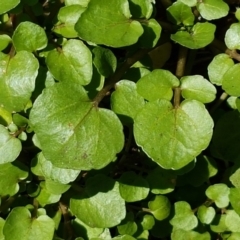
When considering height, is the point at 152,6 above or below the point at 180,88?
above

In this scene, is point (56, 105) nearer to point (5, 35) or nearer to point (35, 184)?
point (5, 35)

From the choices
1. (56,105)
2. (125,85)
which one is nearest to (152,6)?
(125,85)

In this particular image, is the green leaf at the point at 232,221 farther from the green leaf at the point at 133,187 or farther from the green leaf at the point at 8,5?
the green leaf at the point at 8,5

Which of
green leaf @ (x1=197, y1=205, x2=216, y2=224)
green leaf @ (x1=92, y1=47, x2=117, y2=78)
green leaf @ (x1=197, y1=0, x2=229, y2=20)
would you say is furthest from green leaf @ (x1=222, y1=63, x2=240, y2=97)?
green leaf @ (x1=197, y1=205, x2=216, y2=224)

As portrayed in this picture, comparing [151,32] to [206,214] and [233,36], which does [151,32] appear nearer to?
A: [233,36]

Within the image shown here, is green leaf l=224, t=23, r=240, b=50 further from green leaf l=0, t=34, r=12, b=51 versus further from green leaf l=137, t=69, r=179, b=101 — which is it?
green leaf l=0, t=34, r=12, b=51
